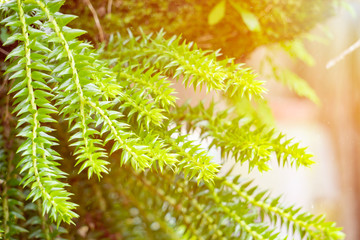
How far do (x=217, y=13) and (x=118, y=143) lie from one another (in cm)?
42

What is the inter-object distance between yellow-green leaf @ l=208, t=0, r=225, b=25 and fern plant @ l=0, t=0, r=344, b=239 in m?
0.19

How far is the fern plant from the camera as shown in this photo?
0.40 metres

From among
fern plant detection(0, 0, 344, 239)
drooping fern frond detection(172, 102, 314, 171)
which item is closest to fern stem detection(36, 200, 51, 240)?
fern plant detection(0, 0, 344, 239)

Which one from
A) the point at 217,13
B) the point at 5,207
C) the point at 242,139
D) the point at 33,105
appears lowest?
the point at 5,207

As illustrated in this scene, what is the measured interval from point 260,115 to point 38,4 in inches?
23.2

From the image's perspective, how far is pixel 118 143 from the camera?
396 millimetres

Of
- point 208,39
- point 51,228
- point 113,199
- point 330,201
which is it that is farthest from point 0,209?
point 330,201

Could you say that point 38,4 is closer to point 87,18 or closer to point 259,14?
point 87,18

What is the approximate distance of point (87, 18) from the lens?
2.02 feet

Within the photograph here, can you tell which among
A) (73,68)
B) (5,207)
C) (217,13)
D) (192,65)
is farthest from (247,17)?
(5,207)

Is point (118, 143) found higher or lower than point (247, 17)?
lower

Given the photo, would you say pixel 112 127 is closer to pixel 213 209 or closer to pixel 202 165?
pixel 202 165

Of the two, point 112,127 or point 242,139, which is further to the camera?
point 242,139

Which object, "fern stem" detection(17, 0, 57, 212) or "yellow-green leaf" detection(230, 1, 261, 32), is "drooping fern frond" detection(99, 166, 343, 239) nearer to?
"fern stem" detection(17, 0, 57, 212)
